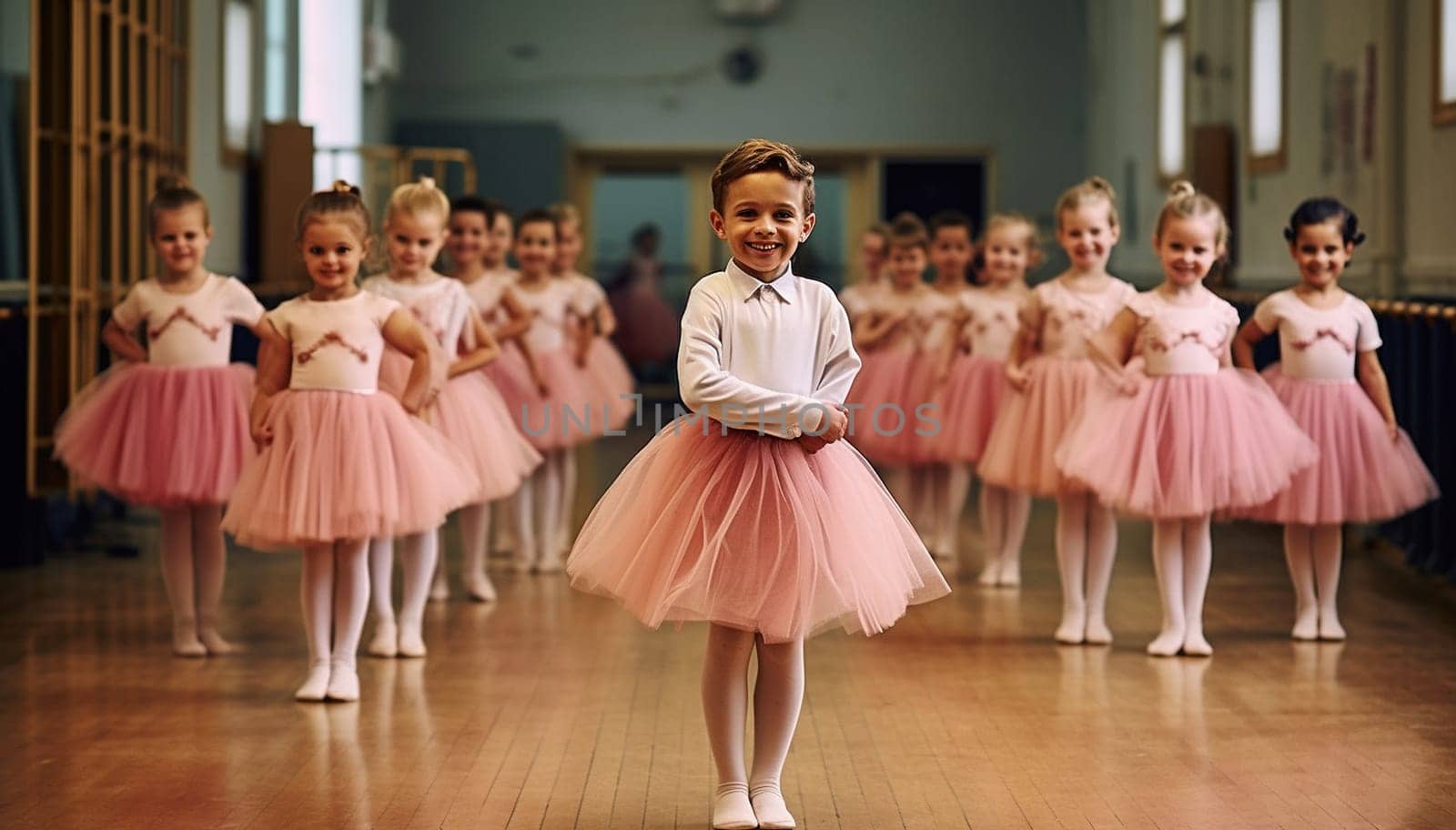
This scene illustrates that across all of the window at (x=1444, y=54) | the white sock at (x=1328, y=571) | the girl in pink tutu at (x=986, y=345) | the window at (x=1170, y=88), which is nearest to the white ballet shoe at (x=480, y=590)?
the girl in pink tutu at (x=986, y=345)

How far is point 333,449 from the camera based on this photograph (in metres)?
4.21

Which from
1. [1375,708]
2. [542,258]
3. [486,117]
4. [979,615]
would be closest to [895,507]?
[1375,708]

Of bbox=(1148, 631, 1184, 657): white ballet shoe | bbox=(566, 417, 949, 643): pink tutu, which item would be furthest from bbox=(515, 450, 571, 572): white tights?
bbox=(566, 417, 949, 643): pink tutu

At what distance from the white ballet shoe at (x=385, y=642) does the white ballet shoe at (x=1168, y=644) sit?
1945 millimetres

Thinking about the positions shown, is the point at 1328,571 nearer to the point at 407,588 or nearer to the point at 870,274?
the point at 407,588

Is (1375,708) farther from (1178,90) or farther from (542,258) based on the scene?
(1178,90)

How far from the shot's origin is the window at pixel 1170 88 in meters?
11.2

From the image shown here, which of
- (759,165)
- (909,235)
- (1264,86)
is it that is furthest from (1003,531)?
(1264,86)

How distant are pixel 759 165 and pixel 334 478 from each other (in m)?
1.50

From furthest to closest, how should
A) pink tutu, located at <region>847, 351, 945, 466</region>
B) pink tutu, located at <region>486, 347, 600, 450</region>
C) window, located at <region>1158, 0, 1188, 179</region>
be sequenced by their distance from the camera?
window, located at <region>1158, 0, 1188, 179</region> → pink tutu, located at <region>847, 351, 945, 466</region> → pink tutu, located at <region>486, 347, 600, 450</region>

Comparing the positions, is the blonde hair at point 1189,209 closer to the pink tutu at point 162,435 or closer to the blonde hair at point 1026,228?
the blonde hair at point 1026,228

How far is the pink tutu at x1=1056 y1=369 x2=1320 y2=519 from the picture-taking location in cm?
467

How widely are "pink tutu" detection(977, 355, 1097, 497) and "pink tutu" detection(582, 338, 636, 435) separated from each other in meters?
1.71

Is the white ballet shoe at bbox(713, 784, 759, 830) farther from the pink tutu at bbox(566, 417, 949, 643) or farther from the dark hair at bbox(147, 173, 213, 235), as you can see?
the dark hair at bbox(147, 173, 213, 235)
